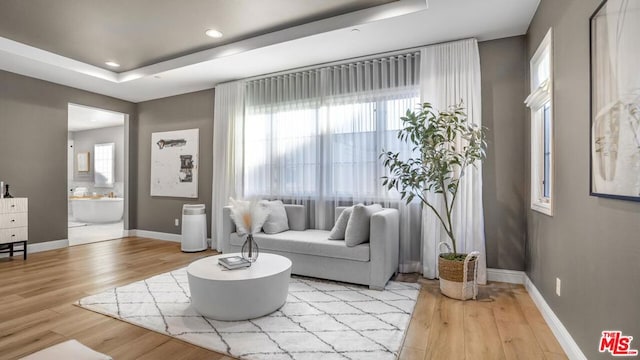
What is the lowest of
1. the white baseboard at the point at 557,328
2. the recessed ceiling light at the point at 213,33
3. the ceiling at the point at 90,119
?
the white baseboard at the point at 557,328

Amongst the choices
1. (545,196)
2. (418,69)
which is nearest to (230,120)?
(418,69)

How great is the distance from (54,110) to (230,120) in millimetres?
2781

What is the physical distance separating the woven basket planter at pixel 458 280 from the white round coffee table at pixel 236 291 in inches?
60.0

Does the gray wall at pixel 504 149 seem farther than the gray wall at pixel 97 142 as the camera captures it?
No

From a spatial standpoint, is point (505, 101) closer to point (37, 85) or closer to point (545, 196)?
point (545, 196)

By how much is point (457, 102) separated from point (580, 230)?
196 cm

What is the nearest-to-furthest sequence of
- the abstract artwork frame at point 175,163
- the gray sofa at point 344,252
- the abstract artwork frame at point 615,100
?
the abstract artwork frame at point 615,100 → the gray sofa at point 344,252 → the abstract artwork frame at point 175,163

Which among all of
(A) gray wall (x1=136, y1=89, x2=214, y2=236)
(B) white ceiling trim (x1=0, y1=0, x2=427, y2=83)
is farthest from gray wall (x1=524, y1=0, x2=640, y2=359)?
(A) gray wall (x1=136, y1=89, x2=214, y2=236)

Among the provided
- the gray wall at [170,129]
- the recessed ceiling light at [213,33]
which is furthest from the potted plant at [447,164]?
the gray wall at [170,129]

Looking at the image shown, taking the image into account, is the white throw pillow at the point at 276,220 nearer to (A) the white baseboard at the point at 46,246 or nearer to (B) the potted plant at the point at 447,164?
(B) the potted plant at the point at 447,164

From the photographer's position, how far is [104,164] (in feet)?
29.7

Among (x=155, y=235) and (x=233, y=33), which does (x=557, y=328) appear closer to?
(x=233, y=33)

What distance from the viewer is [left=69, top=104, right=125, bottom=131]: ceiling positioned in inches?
275

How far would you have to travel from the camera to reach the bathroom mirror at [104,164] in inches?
351
